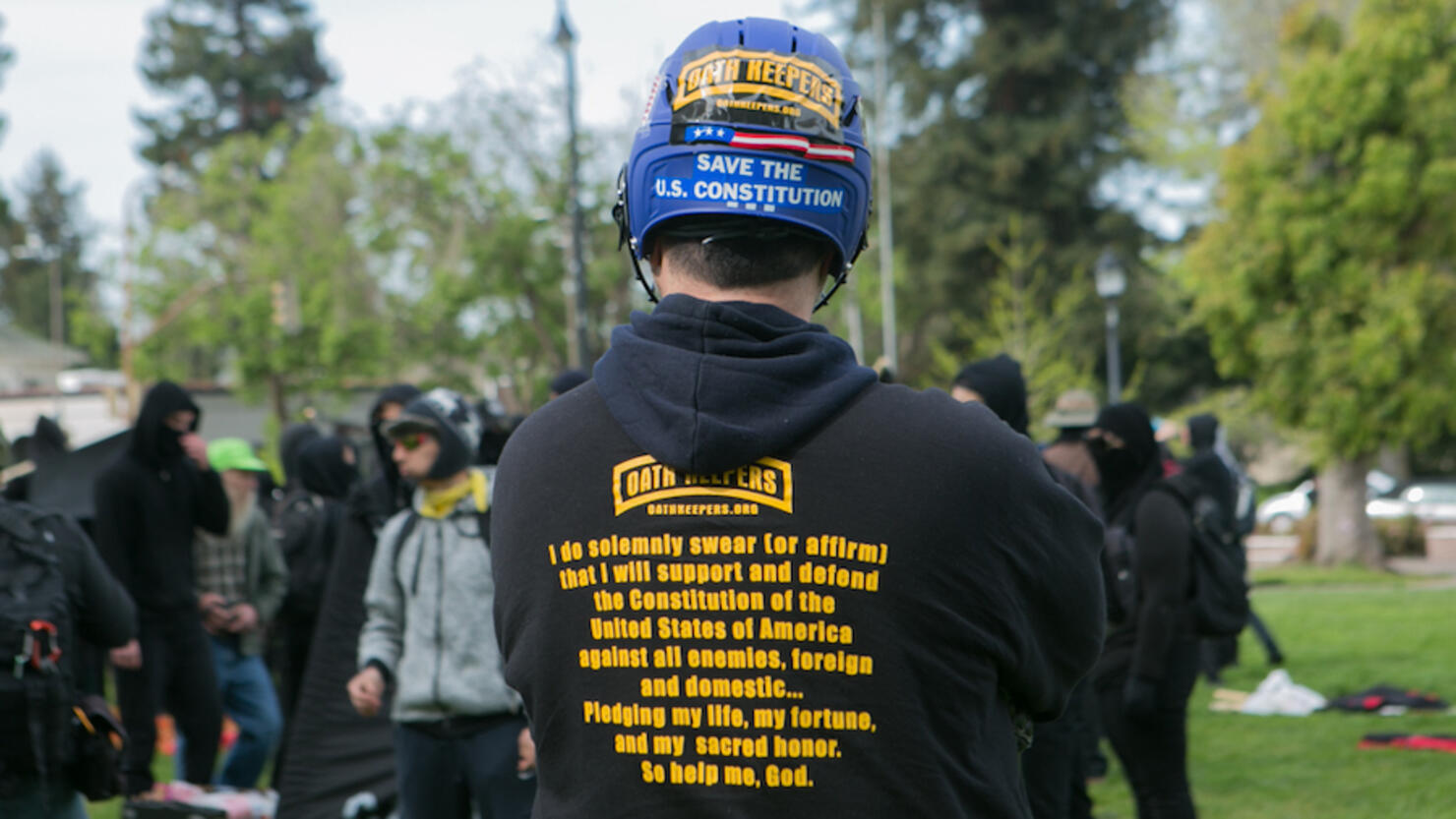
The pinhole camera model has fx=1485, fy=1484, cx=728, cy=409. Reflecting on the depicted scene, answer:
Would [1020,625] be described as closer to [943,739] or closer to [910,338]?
[943,739]

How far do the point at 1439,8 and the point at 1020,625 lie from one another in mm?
25700

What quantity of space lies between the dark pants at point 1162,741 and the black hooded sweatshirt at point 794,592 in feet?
13.9

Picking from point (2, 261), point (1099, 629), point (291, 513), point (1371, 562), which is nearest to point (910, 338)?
point (1371, 562)

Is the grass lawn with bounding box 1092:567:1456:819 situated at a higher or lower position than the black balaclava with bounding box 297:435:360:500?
lower

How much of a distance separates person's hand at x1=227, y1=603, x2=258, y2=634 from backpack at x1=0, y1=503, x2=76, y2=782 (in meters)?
3.77

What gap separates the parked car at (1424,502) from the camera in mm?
37594

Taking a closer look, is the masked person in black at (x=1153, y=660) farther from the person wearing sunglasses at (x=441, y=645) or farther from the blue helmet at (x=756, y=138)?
the blue helmet at (x=756, y=138)

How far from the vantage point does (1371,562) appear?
82.7ft

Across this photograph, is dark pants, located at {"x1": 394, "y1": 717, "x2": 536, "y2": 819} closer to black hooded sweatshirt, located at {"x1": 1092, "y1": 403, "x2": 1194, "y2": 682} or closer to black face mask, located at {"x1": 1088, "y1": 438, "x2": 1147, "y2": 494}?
black hooded sweatshirt, located at {"x1": 1092, "y1": 403, "x2": 1194, "y2": 682}

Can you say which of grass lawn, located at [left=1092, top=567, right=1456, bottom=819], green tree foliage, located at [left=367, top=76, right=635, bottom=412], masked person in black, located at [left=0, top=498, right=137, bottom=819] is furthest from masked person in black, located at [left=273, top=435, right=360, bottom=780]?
green tree foliage, located at [left=367, top=76, right=635, bottom=412]

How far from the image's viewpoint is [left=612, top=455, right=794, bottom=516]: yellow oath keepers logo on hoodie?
185 cm

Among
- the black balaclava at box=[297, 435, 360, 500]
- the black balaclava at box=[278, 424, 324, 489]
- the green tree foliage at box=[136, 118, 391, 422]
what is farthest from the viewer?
the green tree foliage at box=[136, 118, 391, 422]

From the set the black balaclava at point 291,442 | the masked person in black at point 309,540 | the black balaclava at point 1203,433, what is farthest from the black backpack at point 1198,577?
the black balaclava at point 291,442

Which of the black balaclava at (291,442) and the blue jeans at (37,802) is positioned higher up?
the black balaclava at (291,442)
